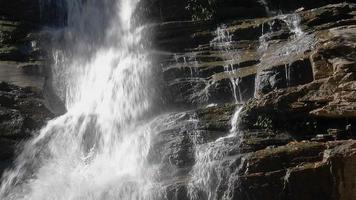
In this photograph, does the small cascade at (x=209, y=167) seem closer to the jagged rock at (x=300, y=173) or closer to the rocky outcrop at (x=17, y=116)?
the jagged rock at (x=300, y=173)

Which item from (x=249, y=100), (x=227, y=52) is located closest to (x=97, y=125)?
(x=227, y=52)

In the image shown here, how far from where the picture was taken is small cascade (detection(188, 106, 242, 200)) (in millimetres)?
11594

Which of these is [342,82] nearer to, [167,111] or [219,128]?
[219,128]

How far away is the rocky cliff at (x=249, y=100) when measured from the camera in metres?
11.3

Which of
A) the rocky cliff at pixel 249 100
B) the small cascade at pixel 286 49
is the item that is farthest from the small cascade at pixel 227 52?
the small cascade at pixel 286 49

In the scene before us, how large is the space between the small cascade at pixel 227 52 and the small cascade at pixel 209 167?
179 cm

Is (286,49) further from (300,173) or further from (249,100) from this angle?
(300,173)

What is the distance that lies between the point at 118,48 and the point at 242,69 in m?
5.23

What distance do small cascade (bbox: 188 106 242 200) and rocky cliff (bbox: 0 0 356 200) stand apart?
0.07 ft

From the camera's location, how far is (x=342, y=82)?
1195 centimetres

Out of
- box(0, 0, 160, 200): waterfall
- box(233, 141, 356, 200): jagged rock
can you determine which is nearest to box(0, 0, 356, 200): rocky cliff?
box(233, 141, 356, 200): jagged rock

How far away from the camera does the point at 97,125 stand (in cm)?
1552

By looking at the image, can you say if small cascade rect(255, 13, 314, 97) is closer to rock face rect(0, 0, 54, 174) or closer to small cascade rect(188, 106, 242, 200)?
small cascade rect(188, 106, 242, 200)

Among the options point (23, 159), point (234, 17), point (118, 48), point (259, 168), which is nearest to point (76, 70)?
point (118, 48)
